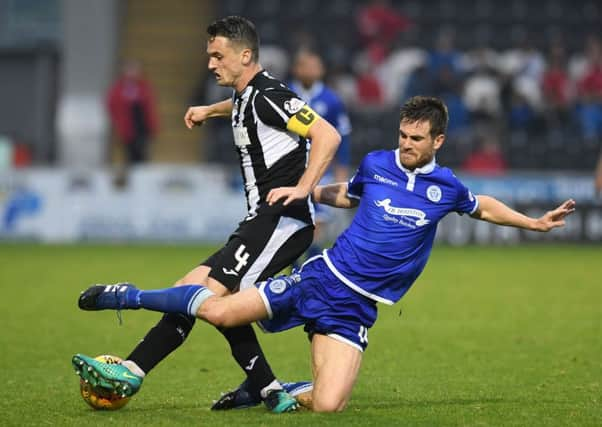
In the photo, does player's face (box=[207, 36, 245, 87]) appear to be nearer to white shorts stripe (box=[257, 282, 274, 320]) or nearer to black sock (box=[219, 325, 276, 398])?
white shorts stripe (box=[257, 282, 274, 320])

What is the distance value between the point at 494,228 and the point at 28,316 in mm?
10413

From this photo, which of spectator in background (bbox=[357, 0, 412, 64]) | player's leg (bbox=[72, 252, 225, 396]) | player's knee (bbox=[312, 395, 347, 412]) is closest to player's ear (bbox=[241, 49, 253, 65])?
player's leg (bbox=[72, 252, 225, 396])

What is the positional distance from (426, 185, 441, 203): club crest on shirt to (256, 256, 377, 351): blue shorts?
0.66 meters

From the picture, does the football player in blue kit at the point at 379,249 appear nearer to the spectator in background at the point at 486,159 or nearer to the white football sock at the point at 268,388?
the white football sock at the point at 268,388

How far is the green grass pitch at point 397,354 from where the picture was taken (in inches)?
251

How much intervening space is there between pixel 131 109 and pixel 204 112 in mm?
14219

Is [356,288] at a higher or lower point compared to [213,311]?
higher

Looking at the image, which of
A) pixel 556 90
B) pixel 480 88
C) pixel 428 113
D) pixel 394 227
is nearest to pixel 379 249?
pixel 394 227

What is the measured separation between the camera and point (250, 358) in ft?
21.7

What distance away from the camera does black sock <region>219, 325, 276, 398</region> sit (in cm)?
659

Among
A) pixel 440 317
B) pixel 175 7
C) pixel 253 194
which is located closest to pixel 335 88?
pixel 175 7

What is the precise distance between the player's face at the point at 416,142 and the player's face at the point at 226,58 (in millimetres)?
960

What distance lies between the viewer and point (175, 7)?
25281 millimetres

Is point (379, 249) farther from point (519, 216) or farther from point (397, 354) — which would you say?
point (397, 354)
